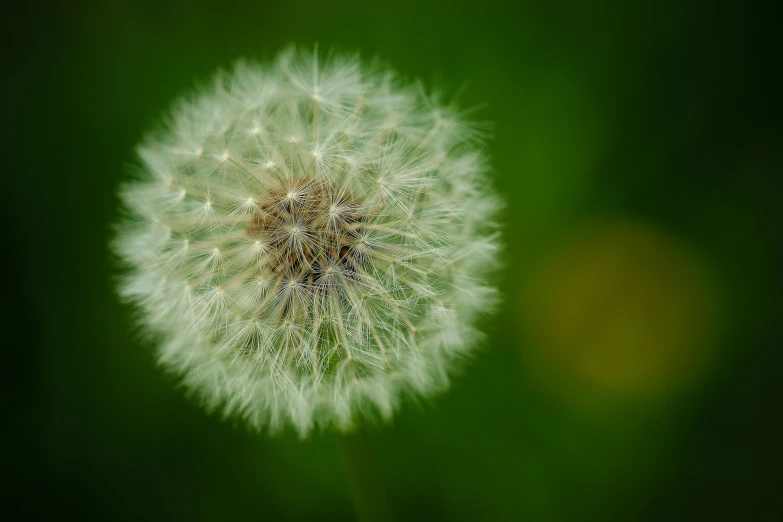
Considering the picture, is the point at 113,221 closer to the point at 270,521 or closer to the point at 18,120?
the point at 18,120

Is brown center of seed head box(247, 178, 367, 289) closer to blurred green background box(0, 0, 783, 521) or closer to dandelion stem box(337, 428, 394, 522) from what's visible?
dandelion stem box(337, 428, 394, 522)

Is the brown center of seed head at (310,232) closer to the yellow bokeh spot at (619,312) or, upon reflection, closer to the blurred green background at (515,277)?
the blurred green background at (515,277)

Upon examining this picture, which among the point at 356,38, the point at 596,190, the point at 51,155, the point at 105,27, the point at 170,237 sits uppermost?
the point at 105,27

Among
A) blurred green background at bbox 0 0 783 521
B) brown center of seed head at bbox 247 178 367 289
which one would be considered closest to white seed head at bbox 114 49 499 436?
brown center of seed head at bbox 247 178 367 289

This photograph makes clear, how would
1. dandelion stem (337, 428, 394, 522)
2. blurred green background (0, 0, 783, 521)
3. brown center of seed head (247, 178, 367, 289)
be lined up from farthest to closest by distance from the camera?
blurred green background (0, 0, 783, 521) → dandelion stem (337, 428, 394, 522) → brown center of seed head (247, 178, 367, 289)

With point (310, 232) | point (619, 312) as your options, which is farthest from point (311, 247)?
point (619, 312)

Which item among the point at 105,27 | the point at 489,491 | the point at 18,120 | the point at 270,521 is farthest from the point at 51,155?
the point at 489,491
